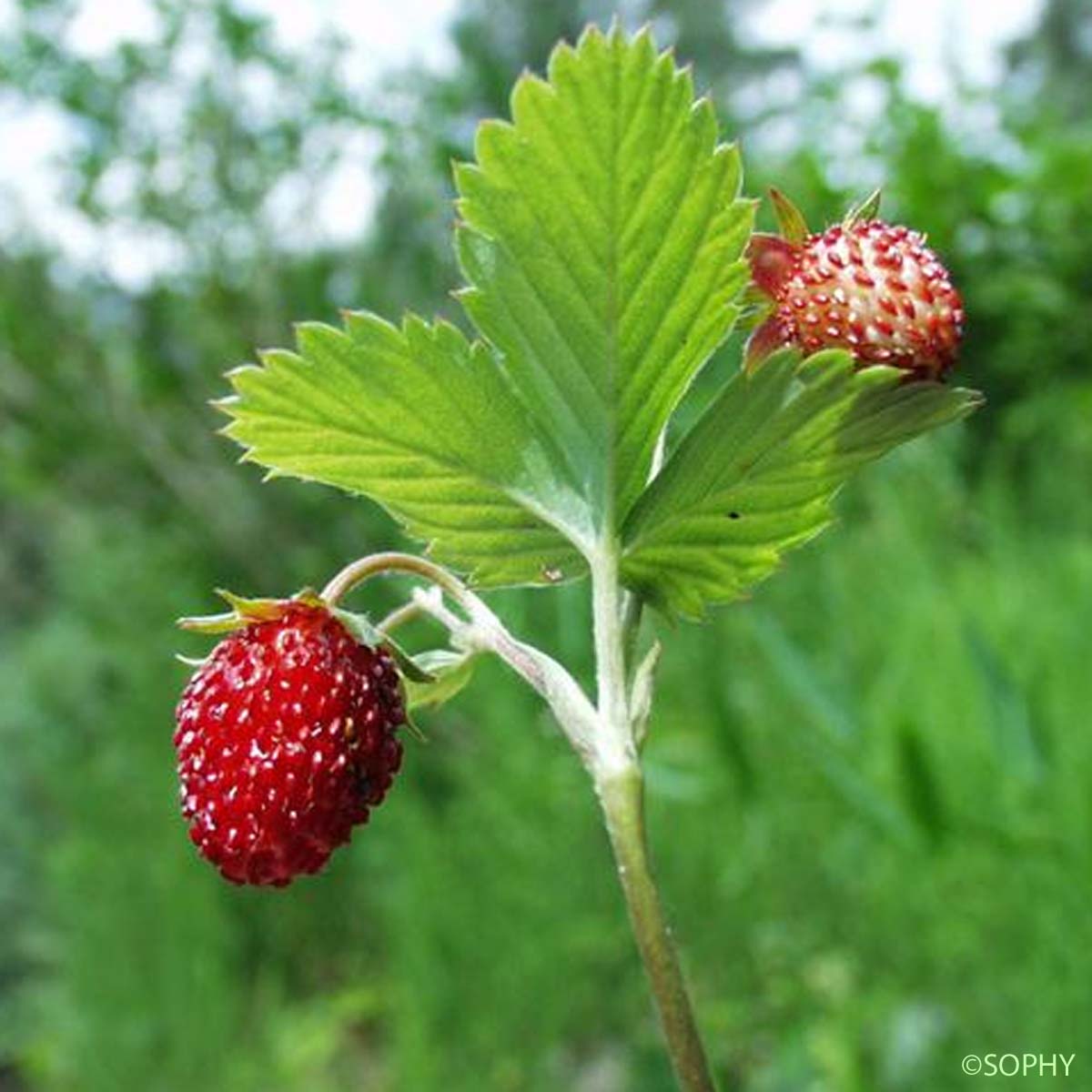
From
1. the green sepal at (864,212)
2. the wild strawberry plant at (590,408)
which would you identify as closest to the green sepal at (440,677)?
the wild strawberry plant at (590,408)

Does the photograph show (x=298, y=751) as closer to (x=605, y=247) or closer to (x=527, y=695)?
(x=605, y=247)

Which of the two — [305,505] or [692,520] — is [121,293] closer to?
[305,505]

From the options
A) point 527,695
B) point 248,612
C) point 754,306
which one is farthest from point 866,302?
point 527,695

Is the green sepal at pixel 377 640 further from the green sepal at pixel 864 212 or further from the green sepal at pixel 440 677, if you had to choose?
the green sepal at pixel 864 212

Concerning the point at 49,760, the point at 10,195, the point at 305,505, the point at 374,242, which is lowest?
the point at 49,760

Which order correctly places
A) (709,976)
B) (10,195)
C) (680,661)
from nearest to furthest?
1. (680,661)
2. (709,976)
3. (10,195)

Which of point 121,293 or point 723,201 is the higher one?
point 121,293

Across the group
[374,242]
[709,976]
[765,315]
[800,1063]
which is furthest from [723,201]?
[374,242]
